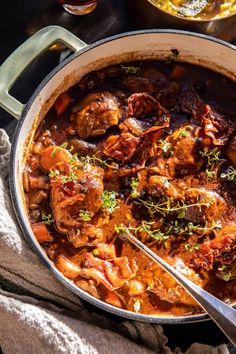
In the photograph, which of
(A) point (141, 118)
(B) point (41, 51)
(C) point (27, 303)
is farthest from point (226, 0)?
(C) point (27, 303)

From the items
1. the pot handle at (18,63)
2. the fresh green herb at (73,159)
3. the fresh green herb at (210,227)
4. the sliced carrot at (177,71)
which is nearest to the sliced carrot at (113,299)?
the fresh green herb at (210,227)

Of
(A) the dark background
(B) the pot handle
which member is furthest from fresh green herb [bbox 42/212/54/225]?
(A) the dark background

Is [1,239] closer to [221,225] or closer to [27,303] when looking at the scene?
[27,303]

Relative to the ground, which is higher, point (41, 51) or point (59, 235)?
point (41, 51)

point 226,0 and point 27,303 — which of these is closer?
point 27,303

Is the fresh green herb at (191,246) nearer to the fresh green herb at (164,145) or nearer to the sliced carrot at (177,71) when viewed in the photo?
the fresh green herb at (164,145)

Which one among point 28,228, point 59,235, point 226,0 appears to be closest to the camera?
point 28,228
